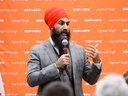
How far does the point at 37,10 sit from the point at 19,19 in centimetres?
40

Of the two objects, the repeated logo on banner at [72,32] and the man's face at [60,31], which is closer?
the man's face at [60,31]

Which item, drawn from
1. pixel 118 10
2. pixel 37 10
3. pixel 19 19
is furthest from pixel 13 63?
pixel 118 10

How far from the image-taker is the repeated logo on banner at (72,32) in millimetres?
4141

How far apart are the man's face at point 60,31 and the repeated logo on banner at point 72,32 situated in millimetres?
A: 1714

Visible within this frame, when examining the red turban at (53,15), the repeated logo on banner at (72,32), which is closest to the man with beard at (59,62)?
the red turban at (53,15)

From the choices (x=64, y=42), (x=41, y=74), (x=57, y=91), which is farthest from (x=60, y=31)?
(x=57, y=91)

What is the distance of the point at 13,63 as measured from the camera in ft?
13.7

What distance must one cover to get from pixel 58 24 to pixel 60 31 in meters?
0.10

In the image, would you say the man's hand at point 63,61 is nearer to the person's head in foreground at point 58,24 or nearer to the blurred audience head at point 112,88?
the person's head in foreground at point 58,24

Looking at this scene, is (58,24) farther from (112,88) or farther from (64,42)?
(112,88)

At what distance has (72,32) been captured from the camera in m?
4.16

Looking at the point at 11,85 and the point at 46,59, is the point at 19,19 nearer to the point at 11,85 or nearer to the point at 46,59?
the point at 11,85

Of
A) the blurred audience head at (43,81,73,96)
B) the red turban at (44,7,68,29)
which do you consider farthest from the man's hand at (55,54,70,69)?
the blurred audience head at (43,81,73,96)

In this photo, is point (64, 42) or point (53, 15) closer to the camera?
point (64, 42)
